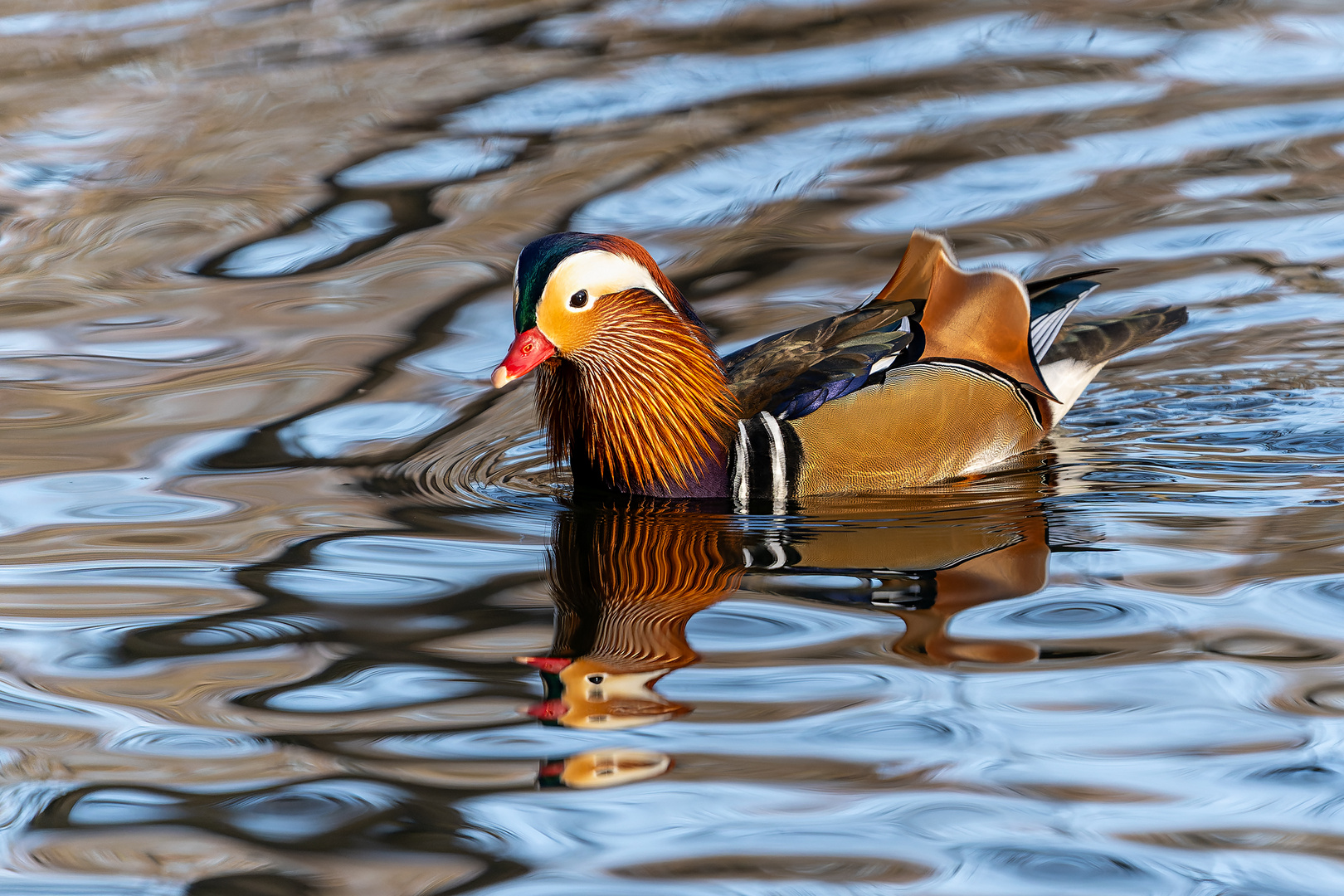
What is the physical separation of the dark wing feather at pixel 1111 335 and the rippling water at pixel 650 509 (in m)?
0.22

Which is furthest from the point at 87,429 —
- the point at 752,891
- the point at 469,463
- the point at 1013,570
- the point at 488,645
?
the point at 752,891

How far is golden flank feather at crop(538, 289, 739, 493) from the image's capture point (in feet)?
16.9

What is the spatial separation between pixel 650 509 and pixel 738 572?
0.67 m

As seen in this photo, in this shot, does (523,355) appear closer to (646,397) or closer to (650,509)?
(646,397)

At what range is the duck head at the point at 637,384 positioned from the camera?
5.08m

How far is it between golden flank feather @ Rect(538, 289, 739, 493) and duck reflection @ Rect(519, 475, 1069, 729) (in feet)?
0.43

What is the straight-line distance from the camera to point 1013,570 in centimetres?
443

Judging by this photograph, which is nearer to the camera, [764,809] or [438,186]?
[764,809]

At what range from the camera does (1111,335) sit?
594cm

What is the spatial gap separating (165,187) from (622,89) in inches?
105

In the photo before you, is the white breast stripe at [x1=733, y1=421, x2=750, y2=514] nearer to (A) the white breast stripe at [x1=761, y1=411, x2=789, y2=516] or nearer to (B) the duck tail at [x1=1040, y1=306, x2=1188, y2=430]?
(A) the white breast stripe at [x1=761, y1=411, x2=789, y2=516]

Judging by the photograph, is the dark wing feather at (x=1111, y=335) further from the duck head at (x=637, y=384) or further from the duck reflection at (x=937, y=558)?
the duck head at (x=637, y=384)

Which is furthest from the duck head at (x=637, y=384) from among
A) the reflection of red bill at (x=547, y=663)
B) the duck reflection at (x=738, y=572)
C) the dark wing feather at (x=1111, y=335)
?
the dark wing feather at (x=1111, y=335)

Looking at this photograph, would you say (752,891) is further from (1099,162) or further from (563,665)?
(1099,162)
